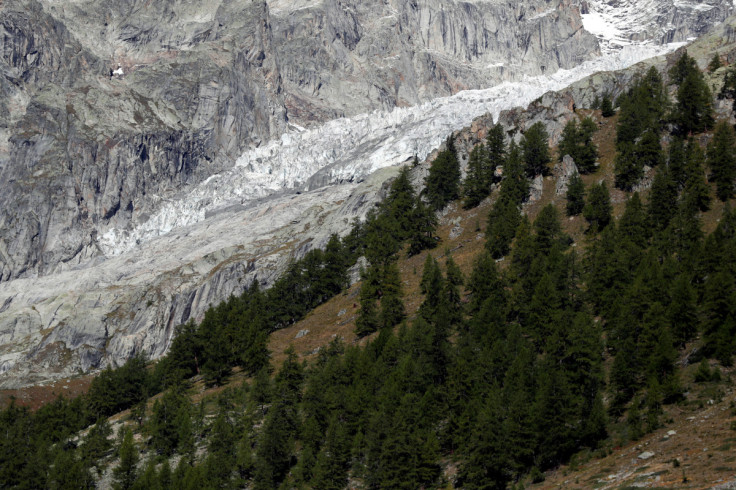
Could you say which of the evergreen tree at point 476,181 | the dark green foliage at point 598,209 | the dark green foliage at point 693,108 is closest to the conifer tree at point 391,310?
the dark green foliage at point 598,209

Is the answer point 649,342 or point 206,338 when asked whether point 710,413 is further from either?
point 206,338

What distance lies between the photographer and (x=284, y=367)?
78.9 meters

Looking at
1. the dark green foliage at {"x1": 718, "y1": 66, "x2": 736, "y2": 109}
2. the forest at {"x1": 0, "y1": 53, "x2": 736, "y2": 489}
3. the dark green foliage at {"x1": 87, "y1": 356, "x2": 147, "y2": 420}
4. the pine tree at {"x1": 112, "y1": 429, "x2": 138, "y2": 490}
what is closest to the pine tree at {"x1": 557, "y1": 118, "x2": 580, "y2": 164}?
the forest at {"x1": 0, "y1": 53, "x2": 736, "y2": 489}

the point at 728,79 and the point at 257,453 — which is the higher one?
the point at 728,79

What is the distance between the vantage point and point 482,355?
2514 inches

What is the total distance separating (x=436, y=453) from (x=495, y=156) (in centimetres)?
8119

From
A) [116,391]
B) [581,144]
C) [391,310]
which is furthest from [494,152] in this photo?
[116,391]

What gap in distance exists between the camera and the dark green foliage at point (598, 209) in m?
95.5

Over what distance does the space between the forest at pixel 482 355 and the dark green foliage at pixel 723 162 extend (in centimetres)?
30

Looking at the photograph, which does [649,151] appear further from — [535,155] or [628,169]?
[535,155]

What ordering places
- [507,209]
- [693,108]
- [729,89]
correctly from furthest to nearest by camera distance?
[729,89], [693,108], [507,209]

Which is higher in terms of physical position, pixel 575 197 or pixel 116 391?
pixel 575 197

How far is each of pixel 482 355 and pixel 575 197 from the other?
4724 cm

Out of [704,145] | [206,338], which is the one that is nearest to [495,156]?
[704,145]
